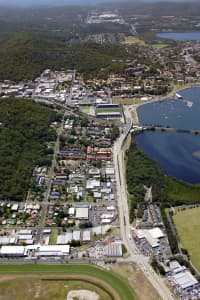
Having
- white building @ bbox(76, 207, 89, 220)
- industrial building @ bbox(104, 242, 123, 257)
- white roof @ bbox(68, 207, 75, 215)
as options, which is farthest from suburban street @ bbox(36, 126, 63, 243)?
industrial building @ bbox(104, 242, 123, 257)

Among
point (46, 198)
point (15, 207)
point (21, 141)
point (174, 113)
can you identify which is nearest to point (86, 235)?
point (46, 198)

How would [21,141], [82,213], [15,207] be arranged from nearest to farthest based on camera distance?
[82,213], [15,207], [21,141]

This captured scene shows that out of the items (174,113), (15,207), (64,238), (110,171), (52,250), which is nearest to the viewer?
(52,250)

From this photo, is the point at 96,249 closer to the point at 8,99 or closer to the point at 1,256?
the point at 1,256

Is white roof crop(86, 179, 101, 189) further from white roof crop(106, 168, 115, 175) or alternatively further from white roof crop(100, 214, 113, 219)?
white roof crop(100, 214, 113, 219)

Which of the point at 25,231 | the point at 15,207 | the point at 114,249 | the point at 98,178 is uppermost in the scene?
the point at 98,178

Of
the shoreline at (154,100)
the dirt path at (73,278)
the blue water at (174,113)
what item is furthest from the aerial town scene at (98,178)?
the shoreline at (154,100)

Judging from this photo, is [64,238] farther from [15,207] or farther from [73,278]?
[15,207]
